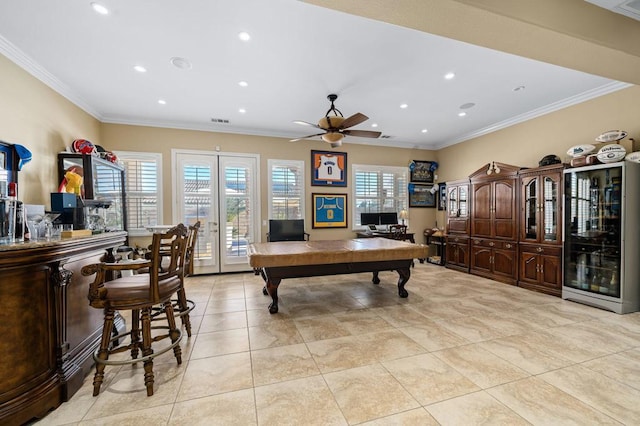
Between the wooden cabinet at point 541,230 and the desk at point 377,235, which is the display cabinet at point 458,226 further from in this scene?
the wooden cabinet at point 541,230

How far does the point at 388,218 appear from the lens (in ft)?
22.2

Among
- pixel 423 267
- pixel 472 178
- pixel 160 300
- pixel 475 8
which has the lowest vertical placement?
pixel 423 267

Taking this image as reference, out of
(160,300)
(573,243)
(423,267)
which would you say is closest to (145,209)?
(160,300)

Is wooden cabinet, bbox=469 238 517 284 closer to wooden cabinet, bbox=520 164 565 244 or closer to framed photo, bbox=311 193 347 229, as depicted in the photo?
wooden cabinet, bbox=520 164 565 244

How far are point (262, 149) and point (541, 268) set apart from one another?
577 cm

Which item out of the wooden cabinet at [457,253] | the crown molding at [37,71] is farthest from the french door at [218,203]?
the wooden cabinet at [457,253]

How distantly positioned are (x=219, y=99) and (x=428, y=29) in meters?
3.39

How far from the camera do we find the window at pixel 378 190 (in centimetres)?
668

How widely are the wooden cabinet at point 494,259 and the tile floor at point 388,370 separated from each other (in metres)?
1.08

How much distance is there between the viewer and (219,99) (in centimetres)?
427

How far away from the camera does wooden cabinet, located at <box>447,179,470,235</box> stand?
5.86 metres

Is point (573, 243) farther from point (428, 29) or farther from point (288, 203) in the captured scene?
point (288, 203)

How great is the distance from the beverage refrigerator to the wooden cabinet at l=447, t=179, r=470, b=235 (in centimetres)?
187

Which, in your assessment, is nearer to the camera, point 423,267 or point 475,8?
point 475,8
